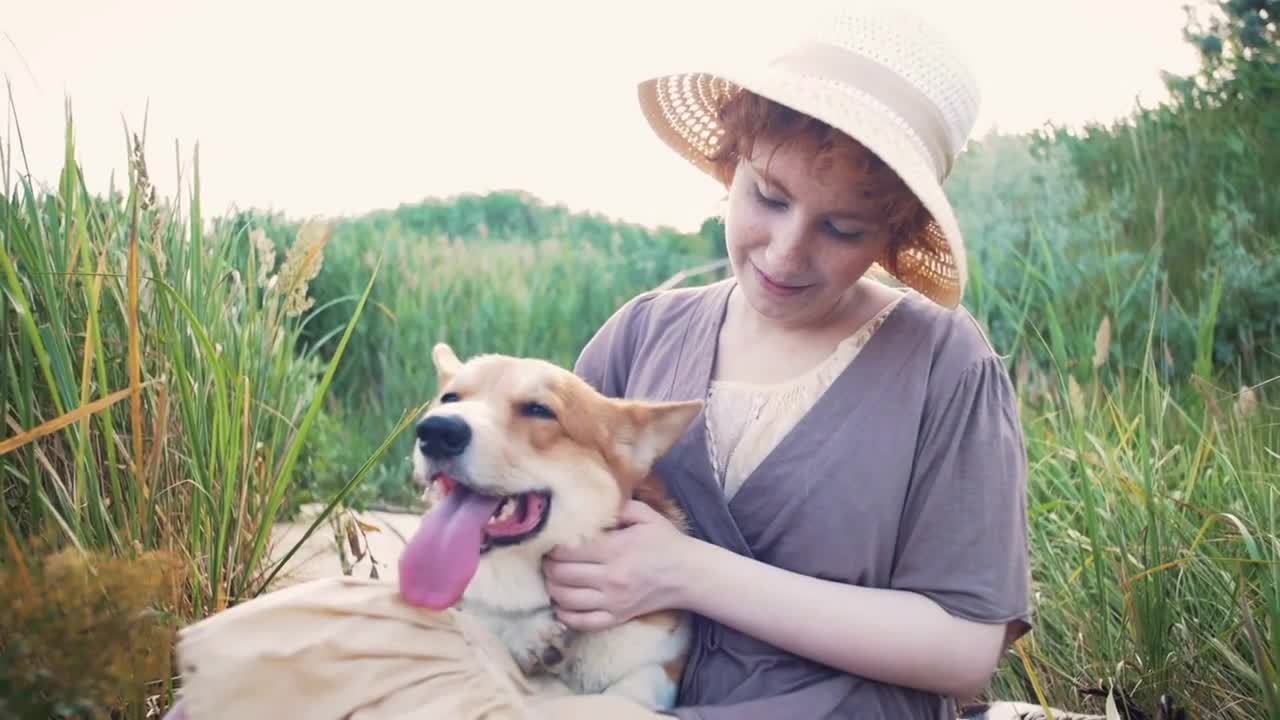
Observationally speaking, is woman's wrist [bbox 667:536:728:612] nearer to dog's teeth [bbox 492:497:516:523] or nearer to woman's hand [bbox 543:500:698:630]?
woman's hand [bbox 543:500:698:630]

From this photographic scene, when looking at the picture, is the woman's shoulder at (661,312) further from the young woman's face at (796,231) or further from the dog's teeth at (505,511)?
the dog's teeth at (505,511)

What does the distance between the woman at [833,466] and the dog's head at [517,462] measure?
69 millimetres

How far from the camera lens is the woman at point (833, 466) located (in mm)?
1946

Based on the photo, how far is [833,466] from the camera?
206 cm

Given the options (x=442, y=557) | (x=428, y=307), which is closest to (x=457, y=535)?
(x=442, y=557)

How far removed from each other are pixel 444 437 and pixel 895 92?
113cm

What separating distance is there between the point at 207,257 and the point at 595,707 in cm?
177

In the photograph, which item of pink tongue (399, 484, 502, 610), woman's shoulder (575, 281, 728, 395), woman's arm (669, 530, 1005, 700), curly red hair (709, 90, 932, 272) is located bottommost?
woman's arm (669, 530, 1005, 700)

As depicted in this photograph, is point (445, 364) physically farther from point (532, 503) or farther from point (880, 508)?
point (880, 508)

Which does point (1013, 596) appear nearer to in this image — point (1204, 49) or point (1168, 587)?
point (1168, 587)

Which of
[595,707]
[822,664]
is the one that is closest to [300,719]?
[595,707]

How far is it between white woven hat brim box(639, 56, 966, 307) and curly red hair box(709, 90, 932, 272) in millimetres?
58

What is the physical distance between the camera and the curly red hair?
205 cm

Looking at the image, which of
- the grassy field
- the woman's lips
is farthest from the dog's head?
the grassy field
